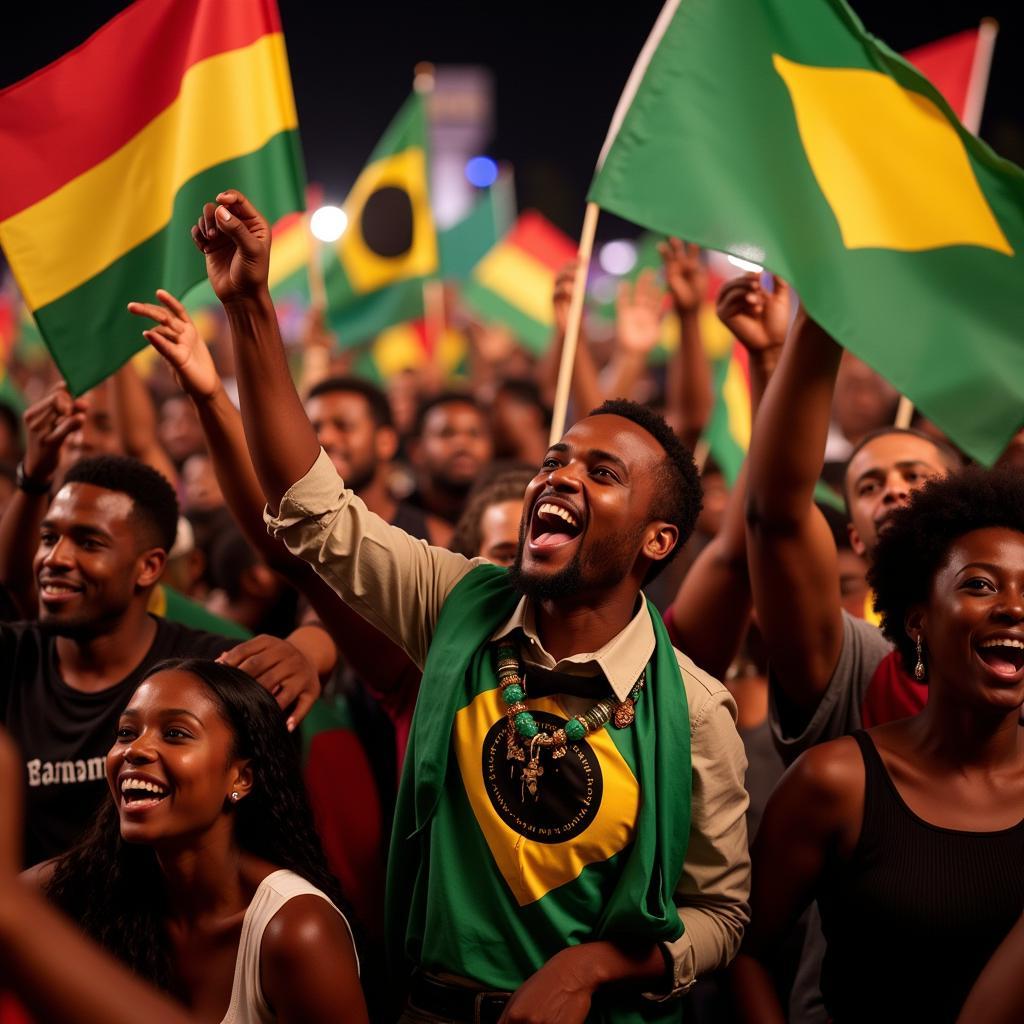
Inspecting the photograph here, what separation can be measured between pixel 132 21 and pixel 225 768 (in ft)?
7.81

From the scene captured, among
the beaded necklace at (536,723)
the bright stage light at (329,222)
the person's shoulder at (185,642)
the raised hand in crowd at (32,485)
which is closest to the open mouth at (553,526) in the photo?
the beaded necklace at (536,723)

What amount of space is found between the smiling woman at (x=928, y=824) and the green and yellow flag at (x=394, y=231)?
5313 millimetres

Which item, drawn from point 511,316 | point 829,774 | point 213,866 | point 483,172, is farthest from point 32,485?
point 483,172

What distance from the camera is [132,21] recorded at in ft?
12.9

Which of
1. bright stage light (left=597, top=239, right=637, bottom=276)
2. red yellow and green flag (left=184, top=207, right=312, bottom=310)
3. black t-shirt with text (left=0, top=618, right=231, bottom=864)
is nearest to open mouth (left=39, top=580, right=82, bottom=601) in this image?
black t-shirt with text (left=0, top=618, right=231, bottom=864)

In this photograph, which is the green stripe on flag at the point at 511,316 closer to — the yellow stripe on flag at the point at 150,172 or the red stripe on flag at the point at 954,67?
the red stripe on flag at the point at 954,67

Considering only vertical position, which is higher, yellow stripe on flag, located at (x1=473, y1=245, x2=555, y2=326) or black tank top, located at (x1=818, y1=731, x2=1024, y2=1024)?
black tank top, located at (x1=818, y1=731, x2=1024, y2=1024)

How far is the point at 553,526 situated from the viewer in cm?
280

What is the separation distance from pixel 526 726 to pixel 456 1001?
1.85 ft

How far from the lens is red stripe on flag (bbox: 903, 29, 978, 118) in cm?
550

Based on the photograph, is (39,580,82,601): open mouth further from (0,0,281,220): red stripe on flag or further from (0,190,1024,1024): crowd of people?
(0,0,281,220): red stripe on flag

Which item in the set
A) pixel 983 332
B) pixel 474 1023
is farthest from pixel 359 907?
pixel 983 332

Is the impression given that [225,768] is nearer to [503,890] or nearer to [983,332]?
[503,890]

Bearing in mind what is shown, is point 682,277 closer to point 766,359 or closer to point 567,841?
point 766,359
